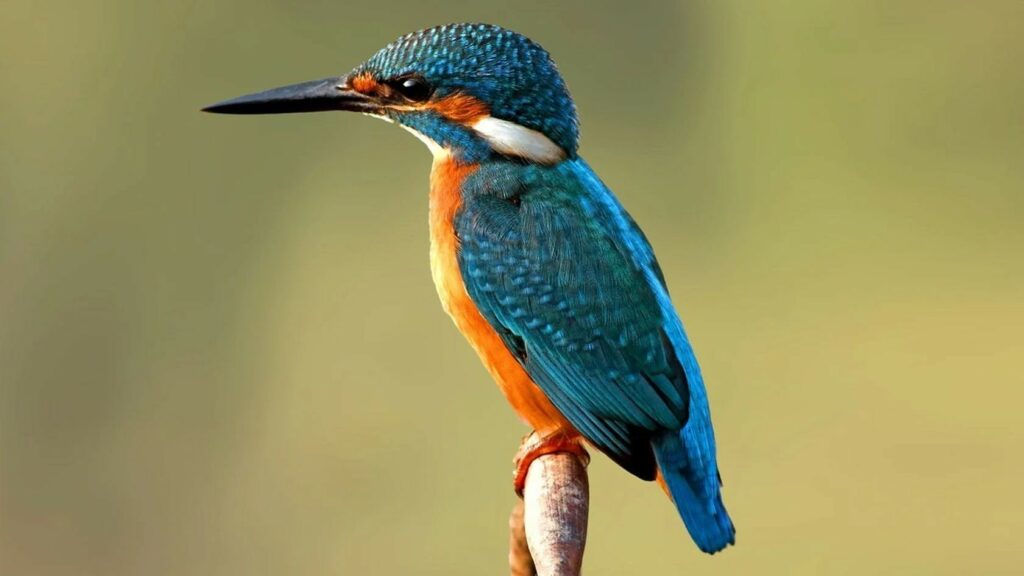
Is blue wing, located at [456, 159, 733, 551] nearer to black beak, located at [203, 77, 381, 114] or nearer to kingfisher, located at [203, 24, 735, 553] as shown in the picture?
kingfisher, located at [203, 24, 735, 553]

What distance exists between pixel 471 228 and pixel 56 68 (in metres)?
2.45

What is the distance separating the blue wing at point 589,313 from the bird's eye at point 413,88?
0.10m

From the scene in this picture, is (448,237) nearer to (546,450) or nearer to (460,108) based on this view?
(460,108)

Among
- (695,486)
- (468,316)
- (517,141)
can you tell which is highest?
(517,141)

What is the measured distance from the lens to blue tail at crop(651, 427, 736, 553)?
1303 mm

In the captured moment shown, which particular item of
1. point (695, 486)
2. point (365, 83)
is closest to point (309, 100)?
point (365, 83)

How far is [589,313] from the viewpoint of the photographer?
140cm

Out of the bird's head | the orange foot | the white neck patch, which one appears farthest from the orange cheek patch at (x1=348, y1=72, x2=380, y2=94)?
the orange foot

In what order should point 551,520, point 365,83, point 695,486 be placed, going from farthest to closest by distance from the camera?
1. point 365,83
2. point 695,486
3. point 551,520

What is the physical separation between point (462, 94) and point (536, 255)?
174 millimetres

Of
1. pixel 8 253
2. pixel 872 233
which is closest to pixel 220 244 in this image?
pixel 8 253

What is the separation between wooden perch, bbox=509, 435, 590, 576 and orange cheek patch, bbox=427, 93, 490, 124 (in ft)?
1.12

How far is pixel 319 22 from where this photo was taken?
3512 millimetres

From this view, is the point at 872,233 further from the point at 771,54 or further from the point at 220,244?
the point at 220,244
